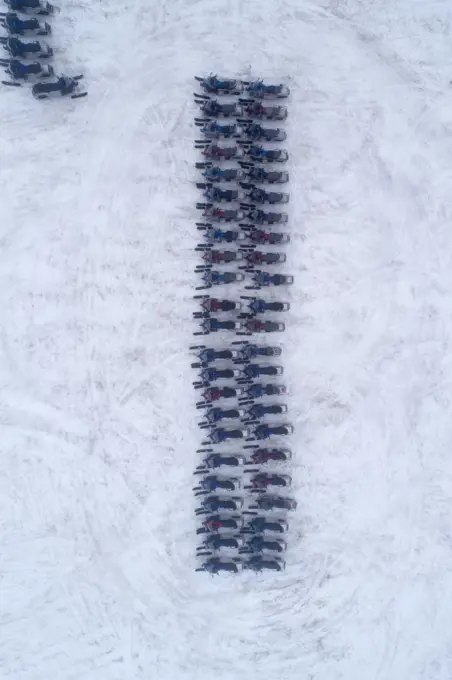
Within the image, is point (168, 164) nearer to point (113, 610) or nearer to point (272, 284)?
point (272, 284)

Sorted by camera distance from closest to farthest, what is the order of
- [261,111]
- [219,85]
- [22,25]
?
[22,25]
[219,85]
[261,111]

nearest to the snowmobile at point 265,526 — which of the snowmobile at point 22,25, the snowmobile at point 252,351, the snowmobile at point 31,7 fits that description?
the snowmobile at point 252,351

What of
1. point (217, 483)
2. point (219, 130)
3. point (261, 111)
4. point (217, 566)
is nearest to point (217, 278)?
point (219, 130)

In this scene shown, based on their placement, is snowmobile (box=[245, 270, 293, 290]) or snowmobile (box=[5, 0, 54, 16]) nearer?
snowmobile (box=[5, 0, 54, 16])

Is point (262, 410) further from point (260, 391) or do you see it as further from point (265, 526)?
point (265, 526)

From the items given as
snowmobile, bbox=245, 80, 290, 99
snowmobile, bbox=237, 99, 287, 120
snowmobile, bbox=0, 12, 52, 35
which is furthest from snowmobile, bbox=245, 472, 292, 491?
snowmobile, bbox=0, 12, 52, 35

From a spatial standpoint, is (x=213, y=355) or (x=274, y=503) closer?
(x=213, y=355)

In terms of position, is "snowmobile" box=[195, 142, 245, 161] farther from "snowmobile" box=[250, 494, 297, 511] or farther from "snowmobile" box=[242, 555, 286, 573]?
"snowmobile" box=[242, 555, 286, 573]
